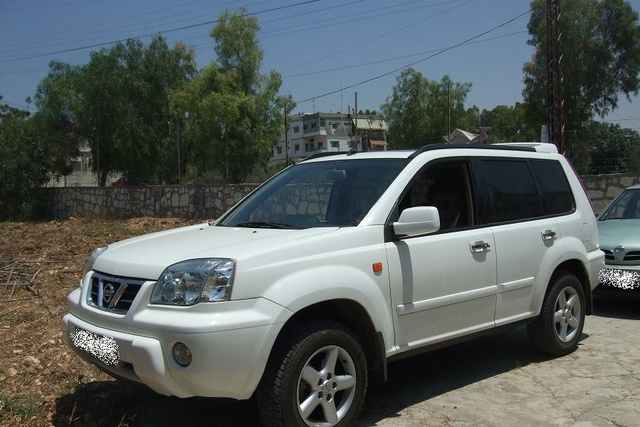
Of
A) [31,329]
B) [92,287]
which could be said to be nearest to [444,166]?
[92,287]

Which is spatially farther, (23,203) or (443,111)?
(443,111)

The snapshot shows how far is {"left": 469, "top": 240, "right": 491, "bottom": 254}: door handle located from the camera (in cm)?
455

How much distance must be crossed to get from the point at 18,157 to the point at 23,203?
1847 millimetres

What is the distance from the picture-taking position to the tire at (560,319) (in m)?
5.34

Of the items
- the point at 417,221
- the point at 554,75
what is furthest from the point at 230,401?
the point at 554,75

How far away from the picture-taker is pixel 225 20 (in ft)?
85.3

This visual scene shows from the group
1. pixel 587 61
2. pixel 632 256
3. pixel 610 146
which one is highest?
pixel 587 61

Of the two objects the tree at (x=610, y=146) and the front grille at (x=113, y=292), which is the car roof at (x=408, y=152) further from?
the tree at (x=610, y=146)

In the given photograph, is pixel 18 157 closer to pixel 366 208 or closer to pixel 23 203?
pixel 23 203

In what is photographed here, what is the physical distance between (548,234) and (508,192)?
0.55 m

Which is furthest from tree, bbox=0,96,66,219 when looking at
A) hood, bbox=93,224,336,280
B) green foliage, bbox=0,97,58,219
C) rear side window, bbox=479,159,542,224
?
rear side window, bbox=479,159,542,224

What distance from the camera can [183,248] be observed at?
148 inches

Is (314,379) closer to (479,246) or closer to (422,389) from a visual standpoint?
(422,389)

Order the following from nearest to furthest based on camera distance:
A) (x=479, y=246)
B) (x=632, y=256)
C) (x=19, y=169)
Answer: (x=479, y=246), (x=632, y=256), (x=19, y=169)
